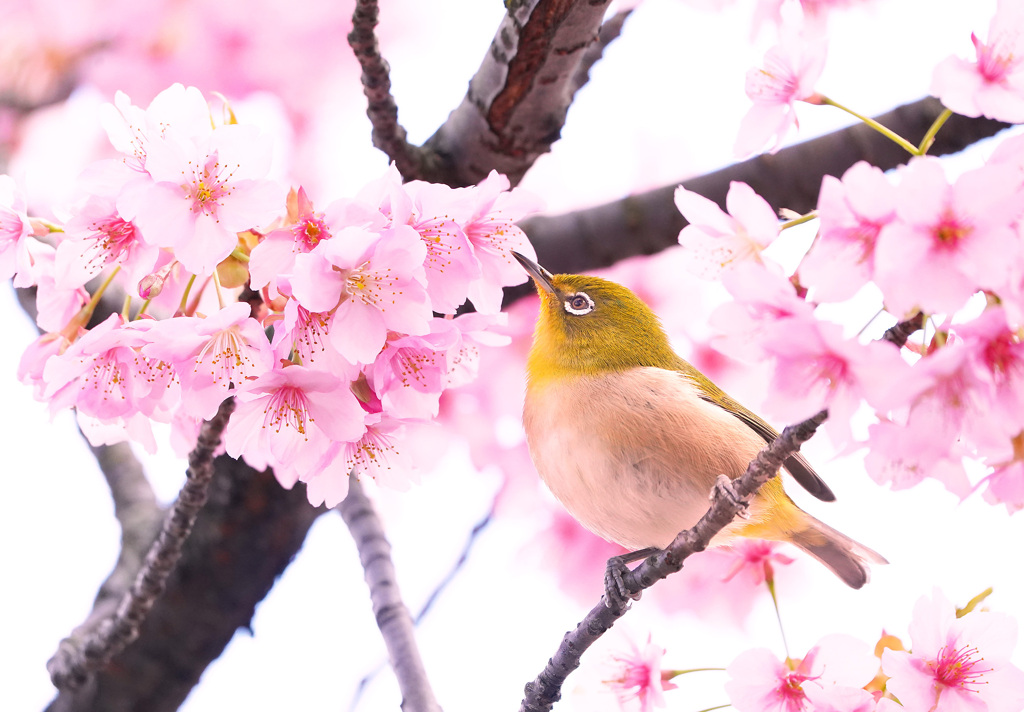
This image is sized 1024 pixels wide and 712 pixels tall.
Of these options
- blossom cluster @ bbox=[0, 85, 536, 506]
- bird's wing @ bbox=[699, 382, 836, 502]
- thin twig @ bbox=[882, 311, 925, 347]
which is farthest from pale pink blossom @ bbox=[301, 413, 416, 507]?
thin twig @ bbox=[882, 311, 925, 347]

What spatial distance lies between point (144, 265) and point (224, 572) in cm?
128

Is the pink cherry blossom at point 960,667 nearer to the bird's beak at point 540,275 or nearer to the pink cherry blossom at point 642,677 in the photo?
the pink cherry blossom at point 642,677

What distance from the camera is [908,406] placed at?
787mm

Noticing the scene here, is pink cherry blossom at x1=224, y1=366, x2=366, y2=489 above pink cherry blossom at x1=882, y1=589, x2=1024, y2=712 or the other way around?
above

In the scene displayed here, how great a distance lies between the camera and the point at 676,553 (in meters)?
1.09

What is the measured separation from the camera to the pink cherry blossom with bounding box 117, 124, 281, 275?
3.31 ft

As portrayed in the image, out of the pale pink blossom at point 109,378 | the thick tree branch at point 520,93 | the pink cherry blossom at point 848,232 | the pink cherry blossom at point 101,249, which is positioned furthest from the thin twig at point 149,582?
the pink cherry blossom at point 848,232

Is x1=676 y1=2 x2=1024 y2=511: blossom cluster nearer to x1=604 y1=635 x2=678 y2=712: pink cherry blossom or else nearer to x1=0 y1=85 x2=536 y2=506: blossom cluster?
x1=0 y1=85 x2=536 y2=506: blossom cluster

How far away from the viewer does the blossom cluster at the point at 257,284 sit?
1005 mm

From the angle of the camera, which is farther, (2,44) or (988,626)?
(2,44)

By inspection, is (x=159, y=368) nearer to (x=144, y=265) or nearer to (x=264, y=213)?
(x=144, y=265)

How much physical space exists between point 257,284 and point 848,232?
2.20 feet

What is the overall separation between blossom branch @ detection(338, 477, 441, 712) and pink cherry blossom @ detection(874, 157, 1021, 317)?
1.20 metres

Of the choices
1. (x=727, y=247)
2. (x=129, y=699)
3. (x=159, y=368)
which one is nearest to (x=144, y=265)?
(x=159, y=368)
